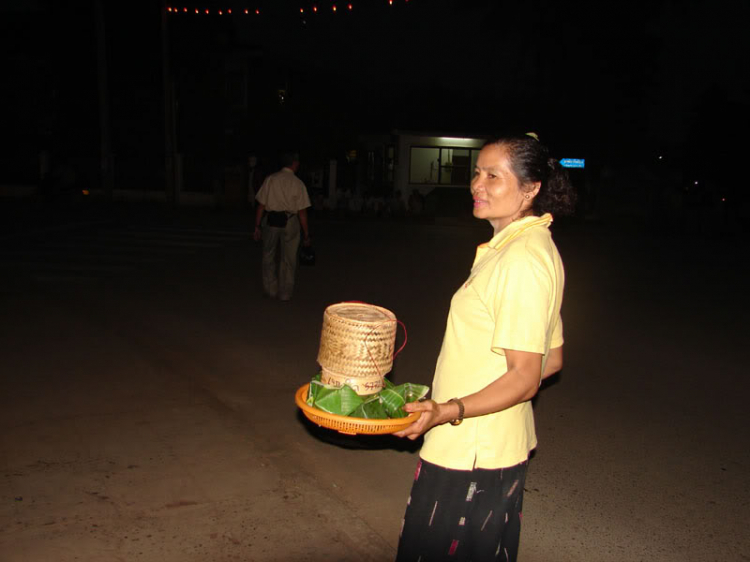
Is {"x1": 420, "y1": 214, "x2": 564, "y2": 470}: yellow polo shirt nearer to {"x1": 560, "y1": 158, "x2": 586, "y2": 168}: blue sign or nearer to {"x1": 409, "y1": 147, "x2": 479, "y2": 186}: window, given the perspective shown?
{"x1": 560, "y1": 158, "x2": 586, "y2": 168}: blue sign

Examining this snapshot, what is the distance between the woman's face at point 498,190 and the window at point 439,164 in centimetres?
3301

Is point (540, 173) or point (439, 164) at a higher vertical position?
point (540, 173)

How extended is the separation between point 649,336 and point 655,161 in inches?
1356

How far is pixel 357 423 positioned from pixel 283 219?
285 inches

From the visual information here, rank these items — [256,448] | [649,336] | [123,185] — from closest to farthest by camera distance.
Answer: [256,448] < [649,336] < [123,185]

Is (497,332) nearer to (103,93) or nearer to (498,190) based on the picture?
(498,190)

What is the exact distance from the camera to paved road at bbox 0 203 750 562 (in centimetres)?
365

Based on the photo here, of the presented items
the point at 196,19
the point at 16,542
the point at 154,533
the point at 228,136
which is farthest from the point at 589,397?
the point at 196,19

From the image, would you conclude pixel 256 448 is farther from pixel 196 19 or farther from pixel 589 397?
pixel 196 19

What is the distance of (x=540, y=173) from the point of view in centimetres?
227

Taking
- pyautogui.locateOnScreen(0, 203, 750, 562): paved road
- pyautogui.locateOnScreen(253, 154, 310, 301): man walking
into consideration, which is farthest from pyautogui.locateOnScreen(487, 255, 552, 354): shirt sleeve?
pyautogui.locateOnScreen(253, 154, 310, 301): man walking

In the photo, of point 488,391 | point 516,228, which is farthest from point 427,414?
point 516,228

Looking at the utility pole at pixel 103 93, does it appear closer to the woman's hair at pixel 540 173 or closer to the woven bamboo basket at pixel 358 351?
the woven bamboo basket at pixel 358 351

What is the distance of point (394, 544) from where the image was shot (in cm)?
361
